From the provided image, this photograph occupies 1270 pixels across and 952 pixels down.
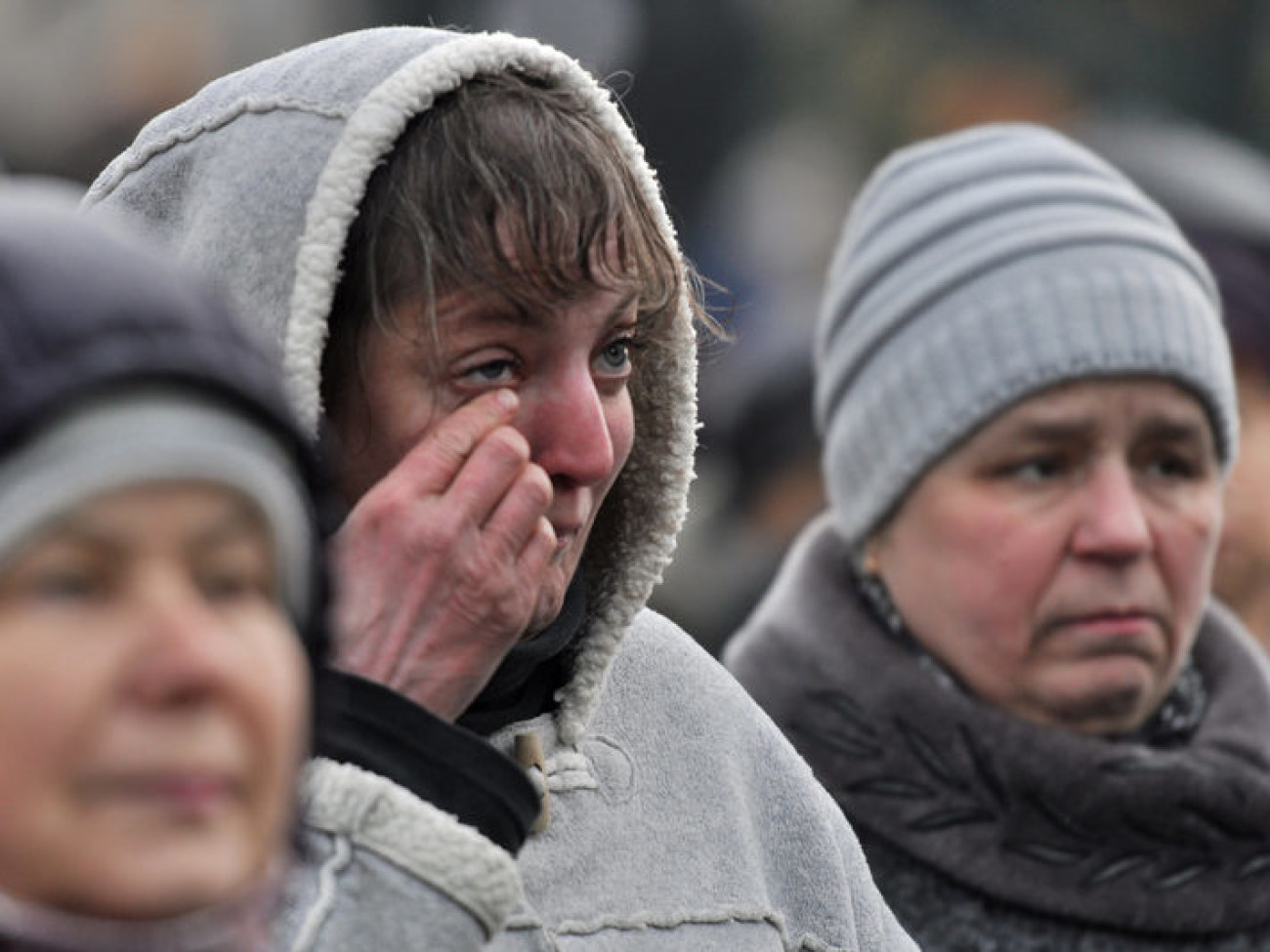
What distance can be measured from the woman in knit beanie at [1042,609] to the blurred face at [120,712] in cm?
248

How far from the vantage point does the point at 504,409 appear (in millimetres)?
2479

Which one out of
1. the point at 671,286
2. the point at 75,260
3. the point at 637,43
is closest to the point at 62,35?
the point at 637,43

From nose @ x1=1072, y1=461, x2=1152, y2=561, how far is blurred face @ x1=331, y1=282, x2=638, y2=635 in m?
1.49

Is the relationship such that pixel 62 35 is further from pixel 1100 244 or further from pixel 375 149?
pixel 375 149

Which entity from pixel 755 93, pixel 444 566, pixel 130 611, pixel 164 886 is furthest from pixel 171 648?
pixel 755 93

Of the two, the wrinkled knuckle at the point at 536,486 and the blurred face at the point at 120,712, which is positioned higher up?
the blurred face at the point at 120,712

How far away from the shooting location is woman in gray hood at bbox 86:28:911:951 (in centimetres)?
241

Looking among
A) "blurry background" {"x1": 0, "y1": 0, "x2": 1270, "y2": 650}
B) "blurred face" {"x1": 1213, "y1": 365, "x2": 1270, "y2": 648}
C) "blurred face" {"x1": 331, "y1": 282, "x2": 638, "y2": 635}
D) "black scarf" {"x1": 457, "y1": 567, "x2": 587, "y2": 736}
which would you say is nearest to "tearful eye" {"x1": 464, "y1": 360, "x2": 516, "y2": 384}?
"blurred face" {"x1": 331, "y1": 282, "x2": 638, "y2": 635}

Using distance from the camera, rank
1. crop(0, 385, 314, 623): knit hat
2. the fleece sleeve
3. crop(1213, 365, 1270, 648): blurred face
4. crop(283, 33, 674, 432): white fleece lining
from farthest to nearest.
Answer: crop(1213, 365, 1270, 648): blurred face → crop(283, 33, 674, 432): white fleece lining → the fleece sleeve → crop(0, 385, 314, 623): knit hat

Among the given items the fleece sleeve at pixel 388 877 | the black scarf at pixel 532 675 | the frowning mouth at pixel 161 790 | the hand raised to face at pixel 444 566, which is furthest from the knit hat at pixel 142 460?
the black scarf at pixel 532 675

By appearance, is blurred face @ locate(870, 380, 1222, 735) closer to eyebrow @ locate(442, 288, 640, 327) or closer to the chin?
eyebrow @ locate(442, 288, 640, 327)

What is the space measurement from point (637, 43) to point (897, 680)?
5.74 m

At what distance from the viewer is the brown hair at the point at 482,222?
253cm

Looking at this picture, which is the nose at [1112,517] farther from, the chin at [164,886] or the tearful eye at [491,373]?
the chin at [164,886]
